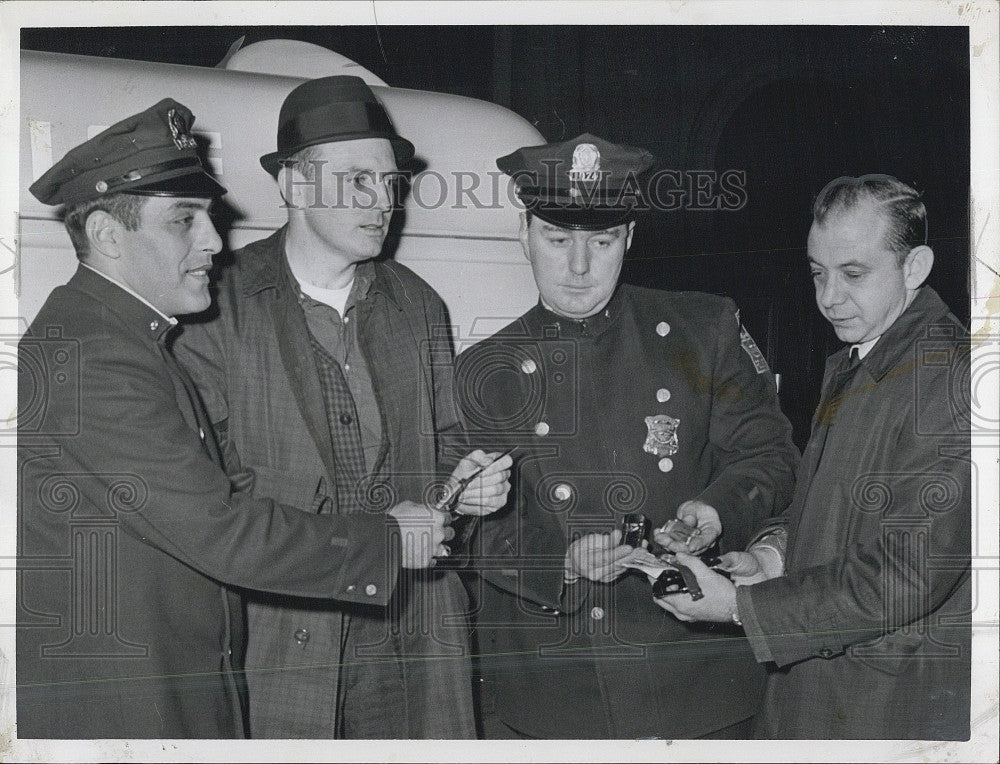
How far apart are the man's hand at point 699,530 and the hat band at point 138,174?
1.29 m

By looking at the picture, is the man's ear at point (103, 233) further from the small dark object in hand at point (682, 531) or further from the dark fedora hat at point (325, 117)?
the small dark object in hand at point (682, 531)

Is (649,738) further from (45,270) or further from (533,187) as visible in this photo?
(45,270)

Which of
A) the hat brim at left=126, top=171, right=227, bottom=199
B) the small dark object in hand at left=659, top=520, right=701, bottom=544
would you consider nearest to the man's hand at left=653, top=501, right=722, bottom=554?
the small dark object in hand at left=659, top=520, right=701, bottom=544

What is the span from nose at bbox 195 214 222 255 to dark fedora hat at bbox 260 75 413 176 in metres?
0.17

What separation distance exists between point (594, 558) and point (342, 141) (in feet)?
3.44

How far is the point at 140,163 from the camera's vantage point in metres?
2.01

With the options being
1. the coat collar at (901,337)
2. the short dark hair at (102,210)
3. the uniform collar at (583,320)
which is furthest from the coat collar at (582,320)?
the short dark hair at (102,210)

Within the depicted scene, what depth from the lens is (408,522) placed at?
2070 millimetres

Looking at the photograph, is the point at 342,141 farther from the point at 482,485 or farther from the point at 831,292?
the point at 831,292

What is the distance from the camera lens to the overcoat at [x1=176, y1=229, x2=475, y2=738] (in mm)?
2043

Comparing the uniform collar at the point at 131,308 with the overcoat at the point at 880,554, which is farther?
the overcoat at the point at 880,554

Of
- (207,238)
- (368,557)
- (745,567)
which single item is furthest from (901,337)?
(207,238)

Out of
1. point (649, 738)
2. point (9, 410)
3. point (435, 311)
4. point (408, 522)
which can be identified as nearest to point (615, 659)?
point (649, 738)

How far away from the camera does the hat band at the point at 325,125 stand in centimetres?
207
